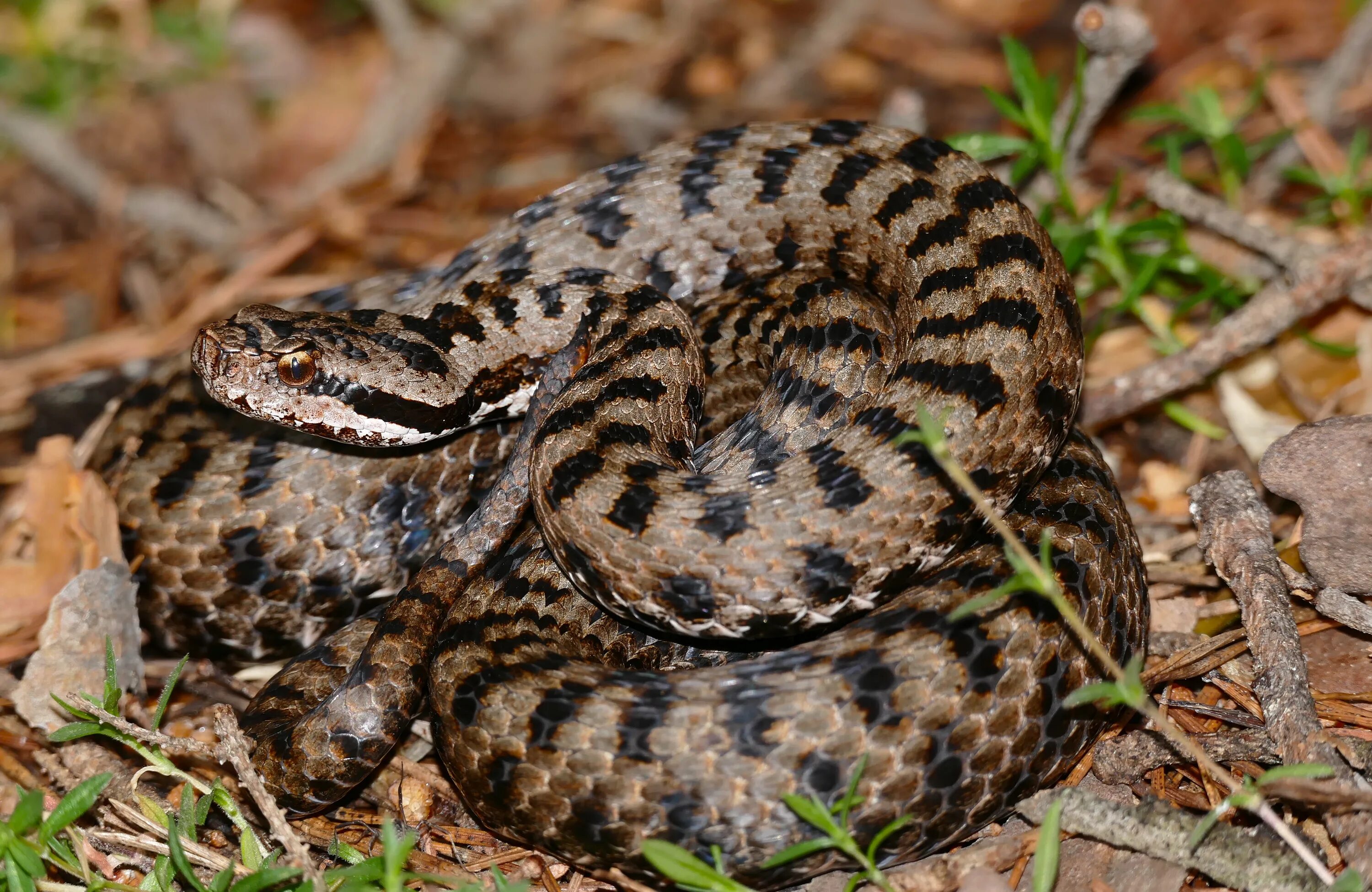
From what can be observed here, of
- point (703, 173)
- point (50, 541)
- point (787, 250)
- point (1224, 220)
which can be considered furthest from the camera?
point (1224, 220)

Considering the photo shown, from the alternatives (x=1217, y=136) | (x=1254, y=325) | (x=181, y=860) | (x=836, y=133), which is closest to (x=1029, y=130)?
(x=836, y=133)

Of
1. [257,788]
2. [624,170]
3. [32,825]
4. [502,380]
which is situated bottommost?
[32,825]

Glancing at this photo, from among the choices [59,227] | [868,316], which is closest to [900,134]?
[868,316]

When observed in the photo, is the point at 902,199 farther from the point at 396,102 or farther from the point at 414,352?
the point at 396,102

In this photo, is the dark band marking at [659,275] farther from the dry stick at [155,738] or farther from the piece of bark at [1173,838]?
the piece of bark at [1173,838]

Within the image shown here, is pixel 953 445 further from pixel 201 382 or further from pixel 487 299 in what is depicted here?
pixel 201 382
